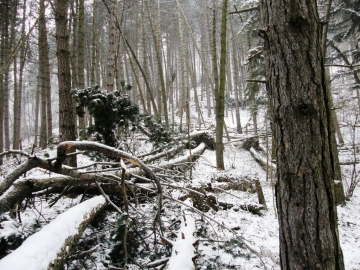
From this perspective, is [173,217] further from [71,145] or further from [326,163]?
[326,163]

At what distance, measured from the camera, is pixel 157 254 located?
9.50ft

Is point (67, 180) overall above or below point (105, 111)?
below

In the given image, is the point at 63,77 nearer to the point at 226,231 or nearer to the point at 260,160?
the point at 226,231

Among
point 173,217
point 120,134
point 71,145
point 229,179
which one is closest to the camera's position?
point 71,145

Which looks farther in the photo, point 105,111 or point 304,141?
point 105,111

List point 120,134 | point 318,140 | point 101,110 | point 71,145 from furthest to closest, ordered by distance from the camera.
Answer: point 120,134 → point 101,110 → point 71,145 → point 318,140

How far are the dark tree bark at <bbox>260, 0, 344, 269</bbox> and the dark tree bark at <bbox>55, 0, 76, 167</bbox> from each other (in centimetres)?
367

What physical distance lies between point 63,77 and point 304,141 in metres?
4.13

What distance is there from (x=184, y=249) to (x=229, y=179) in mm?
3186

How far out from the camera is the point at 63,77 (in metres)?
4.21

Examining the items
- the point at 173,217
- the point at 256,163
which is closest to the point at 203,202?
the point at 173,217

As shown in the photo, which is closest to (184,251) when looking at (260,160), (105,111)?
(105,111)

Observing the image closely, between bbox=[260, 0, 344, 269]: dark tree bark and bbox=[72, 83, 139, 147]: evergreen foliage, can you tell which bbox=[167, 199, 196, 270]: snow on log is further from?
bbox=[72, 83, 139, 147]: evergreen foliage

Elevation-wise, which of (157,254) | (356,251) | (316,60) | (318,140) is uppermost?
(316,60)
